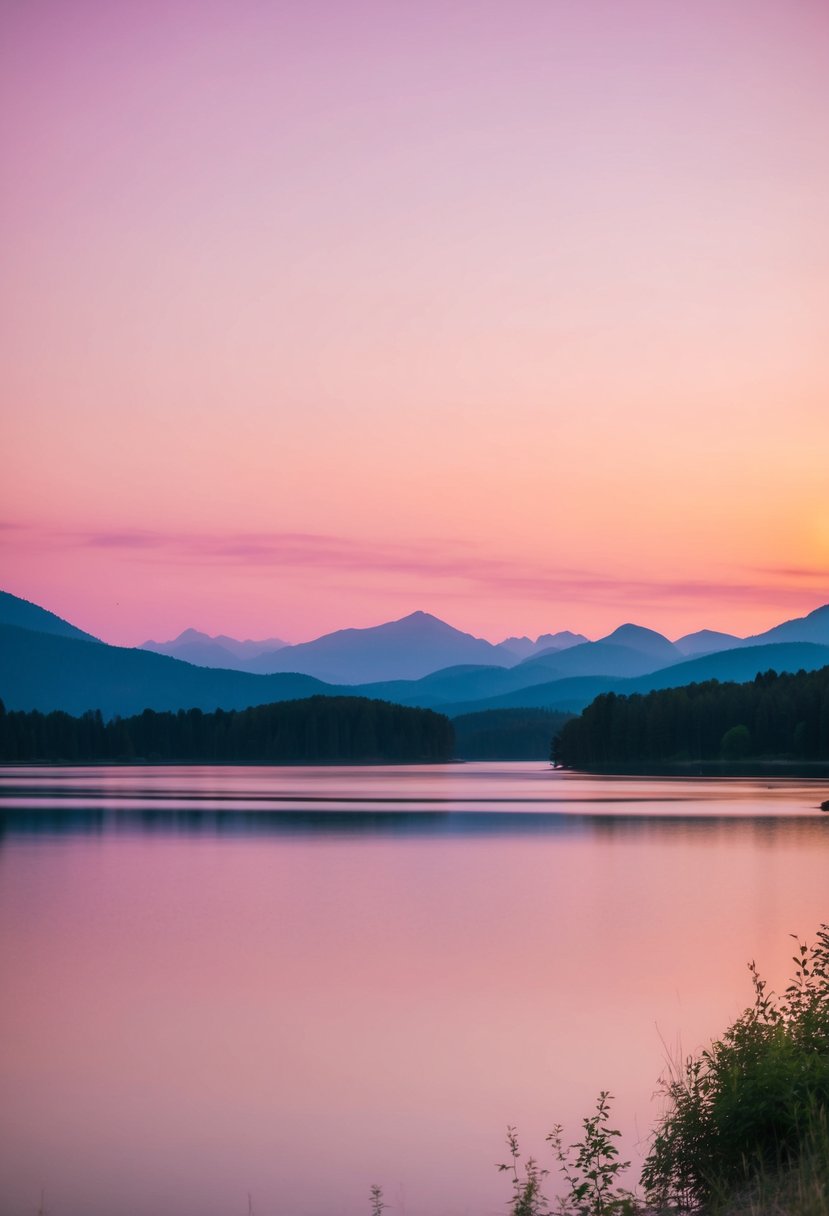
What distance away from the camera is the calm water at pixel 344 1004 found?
47.5 ft

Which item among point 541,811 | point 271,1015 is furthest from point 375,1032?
point 541,811

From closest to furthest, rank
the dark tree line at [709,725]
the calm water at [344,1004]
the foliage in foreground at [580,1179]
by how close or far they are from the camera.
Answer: the foliage in foreground at [580,1179]
the calm water at [344,1004]
the dark tree line at [709,725]

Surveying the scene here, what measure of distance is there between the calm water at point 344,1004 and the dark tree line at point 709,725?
106 metres

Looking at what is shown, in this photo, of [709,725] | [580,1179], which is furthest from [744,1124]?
[709,725]

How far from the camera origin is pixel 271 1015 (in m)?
21.4

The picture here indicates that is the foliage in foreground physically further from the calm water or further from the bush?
the bush

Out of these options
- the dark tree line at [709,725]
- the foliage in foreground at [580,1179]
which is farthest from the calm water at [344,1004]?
the dark tree line at [709,725]

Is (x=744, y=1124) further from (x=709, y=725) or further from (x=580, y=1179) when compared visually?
(x=709, y=725)

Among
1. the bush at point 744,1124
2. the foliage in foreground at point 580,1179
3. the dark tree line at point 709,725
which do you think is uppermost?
the dark tree line at point 709,725

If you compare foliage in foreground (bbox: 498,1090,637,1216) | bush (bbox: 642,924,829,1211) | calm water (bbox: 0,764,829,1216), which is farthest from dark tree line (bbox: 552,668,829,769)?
bush (bbox: 642,924,829,1211)

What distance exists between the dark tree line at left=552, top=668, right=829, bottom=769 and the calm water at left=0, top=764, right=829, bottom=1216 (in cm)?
10601

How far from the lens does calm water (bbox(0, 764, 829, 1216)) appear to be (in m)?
14.5

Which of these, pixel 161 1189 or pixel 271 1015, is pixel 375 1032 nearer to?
pixel 271 1015

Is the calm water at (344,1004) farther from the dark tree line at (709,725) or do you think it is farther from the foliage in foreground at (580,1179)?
the dark tree line at (709,725)
